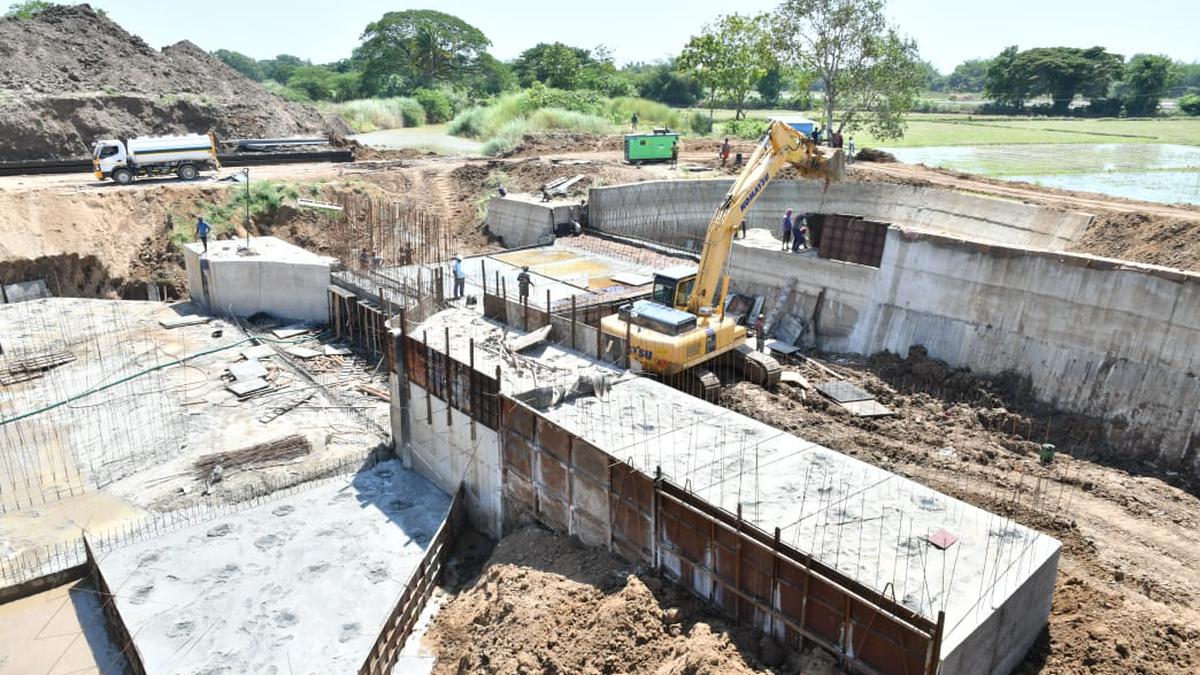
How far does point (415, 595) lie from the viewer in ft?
48.0

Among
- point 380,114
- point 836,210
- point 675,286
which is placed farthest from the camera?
point 380,114

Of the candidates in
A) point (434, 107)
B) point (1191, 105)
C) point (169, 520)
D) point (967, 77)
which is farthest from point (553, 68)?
point (967, 77)

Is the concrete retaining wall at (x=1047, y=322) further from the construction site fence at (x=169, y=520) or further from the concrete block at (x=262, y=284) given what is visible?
the concrete block at (x=262, y=284)

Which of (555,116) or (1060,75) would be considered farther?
(1060,75)

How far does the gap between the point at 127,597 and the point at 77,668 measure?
1.33 meters

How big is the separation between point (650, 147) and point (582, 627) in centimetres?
3078

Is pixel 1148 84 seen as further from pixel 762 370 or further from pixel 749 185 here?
pixel 762 370

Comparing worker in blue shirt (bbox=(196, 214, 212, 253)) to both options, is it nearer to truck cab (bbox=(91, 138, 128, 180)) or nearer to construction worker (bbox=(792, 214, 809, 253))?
truck cab (bbox=(91, 138, 128, 180))

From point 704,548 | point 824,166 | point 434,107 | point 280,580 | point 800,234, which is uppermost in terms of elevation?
point 824,166

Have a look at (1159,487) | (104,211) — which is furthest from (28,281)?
(1159,487)

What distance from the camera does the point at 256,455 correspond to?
19828mm

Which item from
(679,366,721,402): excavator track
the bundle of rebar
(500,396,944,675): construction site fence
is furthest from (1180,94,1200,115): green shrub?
the bundle of rebar

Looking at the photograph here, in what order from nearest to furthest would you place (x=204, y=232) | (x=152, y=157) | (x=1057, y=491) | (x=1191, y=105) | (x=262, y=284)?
(x=1057, y=491)
(x=262, y=284)
(x=204, y=232)
(x=152, y=157)
(x=1191, y=105)

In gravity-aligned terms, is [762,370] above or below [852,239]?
below
